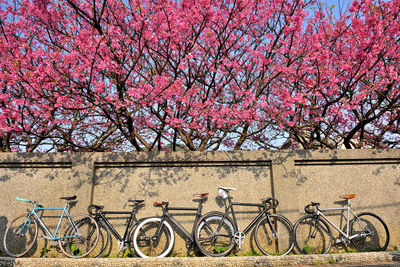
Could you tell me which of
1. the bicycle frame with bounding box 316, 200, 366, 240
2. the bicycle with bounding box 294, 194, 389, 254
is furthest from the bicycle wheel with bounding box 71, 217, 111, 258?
the bicycle frame with bounding box 316, 200, 366, 240

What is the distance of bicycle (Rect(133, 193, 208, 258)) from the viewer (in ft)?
17.1

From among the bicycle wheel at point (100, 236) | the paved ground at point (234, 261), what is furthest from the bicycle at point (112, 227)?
the paved ground at point (234, 261)

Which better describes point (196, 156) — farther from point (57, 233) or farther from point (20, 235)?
point (20, 235)

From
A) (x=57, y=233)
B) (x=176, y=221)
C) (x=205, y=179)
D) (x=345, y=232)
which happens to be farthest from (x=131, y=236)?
(x=345, y=232)

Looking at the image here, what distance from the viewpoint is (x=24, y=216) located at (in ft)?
17.7

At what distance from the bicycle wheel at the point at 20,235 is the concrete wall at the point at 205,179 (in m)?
0.26

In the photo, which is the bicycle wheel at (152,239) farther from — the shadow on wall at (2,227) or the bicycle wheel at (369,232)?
the bicycle wheel at (369,232)

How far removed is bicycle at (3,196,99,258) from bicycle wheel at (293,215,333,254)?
437cm

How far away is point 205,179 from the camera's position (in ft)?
19.1

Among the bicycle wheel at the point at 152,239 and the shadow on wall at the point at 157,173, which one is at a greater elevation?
the shadow on wall at the point at 157,173

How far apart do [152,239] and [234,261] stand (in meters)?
1.75

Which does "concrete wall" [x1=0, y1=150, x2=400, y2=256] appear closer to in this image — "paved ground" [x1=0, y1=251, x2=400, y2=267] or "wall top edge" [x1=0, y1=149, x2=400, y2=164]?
"wall top edge" [x1=0, y1=149, x2=400, y2=164]

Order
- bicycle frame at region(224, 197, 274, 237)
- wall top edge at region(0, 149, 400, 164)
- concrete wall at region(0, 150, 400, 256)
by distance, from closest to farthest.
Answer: bicycle frame at region(224, 197, 274, 237)
concrete wall at region(0, 150, 400, 256)
wall top edge at region(0, 149, 400, 164)

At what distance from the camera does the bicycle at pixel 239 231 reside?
17.3 ft
